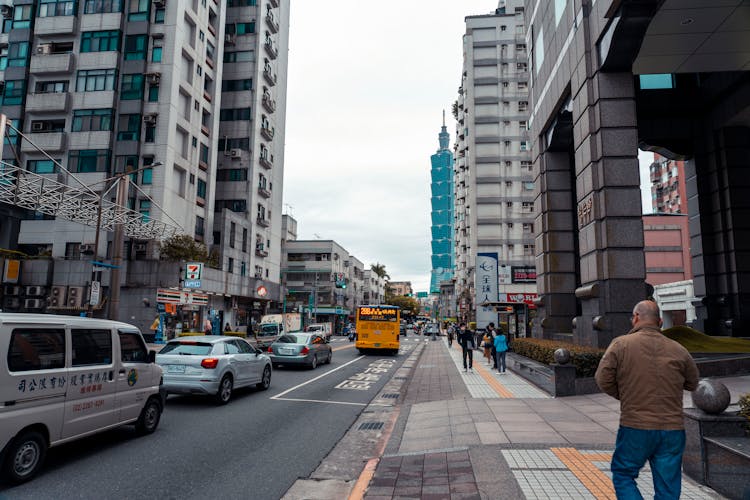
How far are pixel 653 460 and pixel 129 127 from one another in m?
43.1

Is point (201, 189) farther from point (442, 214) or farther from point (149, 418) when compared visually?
point (442, 214)

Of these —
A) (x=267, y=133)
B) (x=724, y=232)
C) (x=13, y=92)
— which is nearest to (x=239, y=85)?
(x=267, y=133)

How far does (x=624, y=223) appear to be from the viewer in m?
14.7

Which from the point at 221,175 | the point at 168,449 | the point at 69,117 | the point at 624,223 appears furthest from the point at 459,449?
the point at 221,175

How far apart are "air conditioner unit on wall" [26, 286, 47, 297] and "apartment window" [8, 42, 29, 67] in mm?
20397

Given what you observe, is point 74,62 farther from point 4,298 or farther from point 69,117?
point 4,298

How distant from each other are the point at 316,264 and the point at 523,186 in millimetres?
34902

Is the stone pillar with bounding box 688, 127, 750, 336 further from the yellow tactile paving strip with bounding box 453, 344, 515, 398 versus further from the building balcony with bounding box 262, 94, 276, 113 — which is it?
the building balcony with bounding box 262, 94, 276, 113

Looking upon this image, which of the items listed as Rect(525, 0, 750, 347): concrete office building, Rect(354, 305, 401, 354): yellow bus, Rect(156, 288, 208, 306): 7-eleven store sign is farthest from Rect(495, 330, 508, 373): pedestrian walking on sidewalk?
Rect(156, 288, 208, 306): 7-eleven store sign

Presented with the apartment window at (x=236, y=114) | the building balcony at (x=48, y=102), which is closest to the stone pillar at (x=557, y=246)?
the apartment window at (x=236, y=114)

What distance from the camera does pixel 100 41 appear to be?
4053 cm

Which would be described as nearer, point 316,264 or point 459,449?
point 459,449

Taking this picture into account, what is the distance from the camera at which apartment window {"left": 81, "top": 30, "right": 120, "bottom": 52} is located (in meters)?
40.4

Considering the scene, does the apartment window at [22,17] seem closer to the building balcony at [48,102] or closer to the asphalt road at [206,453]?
the building balcony at [48,102]
